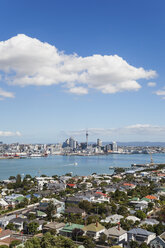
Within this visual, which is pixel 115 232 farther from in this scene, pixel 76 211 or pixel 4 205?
pixel 4 205

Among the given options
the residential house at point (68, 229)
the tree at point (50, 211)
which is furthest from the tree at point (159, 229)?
the tree at point (50, 211)

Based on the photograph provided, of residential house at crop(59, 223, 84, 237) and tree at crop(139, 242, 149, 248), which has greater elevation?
tree at crop(139, 242, 149, 248)

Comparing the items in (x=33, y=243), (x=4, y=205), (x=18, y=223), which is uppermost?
(x=33, y=243)

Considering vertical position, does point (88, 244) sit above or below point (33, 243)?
below

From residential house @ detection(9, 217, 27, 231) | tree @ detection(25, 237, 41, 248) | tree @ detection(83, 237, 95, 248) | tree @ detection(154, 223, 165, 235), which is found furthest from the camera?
residential house @ detection(9, 217, 27, 231)

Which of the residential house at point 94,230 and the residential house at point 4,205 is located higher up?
the residential house at point 94,230

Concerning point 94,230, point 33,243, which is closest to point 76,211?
point 94,230

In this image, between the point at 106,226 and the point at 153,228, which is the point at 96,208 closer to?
the point at 106,226

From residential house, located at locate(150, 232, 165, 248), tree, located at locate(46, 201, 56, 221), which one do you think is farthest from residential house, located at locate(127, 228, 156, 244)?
tree, located at locate(46, 201, 56, 221)

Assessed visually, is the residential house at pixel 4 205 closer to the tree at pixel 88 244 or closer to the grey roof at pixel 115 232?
the grey roof at pixel 115 232

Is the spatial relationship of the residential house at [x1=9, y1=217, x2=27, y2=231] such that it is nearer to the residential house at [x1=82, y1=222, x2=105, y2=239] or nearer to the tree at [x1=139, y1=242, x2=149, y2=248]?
the residential house at [x1=82, y1=222, x2=105, y2=239]

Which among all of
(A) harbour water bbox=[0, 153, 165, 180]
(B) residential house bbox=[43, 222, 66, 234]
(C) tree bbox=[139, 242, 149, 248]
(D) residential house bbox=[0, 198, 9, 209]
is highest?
(C) tree bbox=[139, 242, 149, 248]
